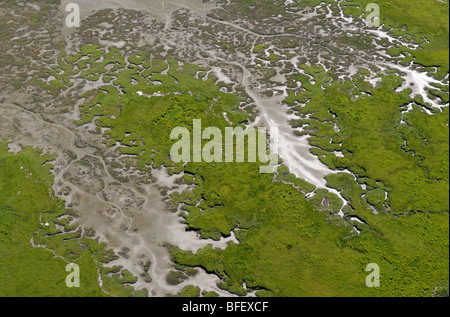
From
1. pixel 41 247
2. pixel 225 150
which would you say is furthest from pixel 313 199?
pixel 41 247

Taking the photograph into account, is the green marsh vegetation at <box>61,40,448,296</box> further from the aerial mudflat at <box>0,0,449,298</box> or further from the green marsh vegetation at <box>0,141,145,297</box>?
the green marsh vegetation at <box>0,141,145,297</box>

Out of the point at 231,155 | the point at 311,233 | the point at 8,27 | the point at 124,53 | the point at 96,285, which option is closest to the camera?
the point at 96,285

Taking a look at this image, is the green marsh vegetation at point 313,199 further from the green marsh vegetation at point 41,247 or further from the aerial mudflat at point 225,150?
the green marsh vegetation at point 41,247

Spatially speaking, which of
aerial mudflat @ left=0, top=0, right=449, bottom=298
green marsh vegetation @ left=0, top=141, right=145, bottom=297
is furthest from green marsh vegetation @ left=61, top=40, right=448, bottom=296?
green marsh vegetation @ left=0, top=141, right=145, bottom=297

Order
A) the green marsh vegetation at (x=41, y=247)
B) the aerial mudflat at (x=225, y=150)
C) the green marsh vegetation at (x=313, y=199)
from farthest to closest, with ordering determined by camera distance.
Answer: the aerial mudflat at (x=225, y=150), the green marsh vegetation at (x=313, y=199), the green marsh vegetation at (x=41, y=247)

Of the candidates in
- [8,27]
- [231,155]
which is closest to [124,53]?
[8,27]

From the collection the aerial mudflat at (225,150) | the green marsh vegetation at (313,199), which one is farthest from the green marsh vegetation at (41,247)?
the green marsh vegetation at (313,199)

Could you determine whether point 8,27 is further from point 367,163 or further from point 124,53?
point 367,163

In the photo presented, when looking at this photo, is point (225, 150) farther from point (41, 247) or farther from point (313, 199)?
point (41, 247)
